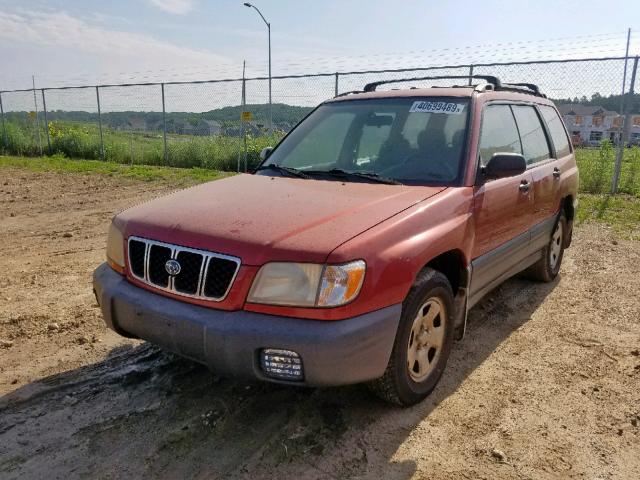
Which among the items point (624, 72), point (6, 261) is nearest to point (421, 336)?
point (6, 261)

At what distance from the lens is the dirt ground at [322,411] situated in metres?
2.50

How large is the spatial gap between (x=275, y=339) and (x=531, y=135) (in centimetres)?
316

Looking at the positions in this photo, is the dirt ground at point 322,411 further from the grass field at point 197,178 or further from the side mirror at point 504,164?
the grass field at point 197,178

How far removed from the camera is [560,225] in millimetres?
5223

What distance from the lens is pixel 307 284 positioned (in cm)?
240

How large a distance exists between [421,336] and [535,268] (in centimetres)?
258

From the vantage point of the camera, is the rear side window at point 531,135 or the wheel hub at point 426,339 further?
the rear side window at point 531,135

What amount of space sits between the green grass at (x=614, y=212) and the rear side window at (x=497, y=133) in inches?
156

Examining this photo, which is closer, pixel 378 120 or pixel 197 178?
pixel 378 120

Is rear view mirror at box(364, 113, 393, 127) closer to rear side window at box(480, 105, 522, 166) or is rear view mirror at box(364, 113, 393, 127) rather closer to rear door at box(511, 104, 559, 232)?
rear side window at box(480, 105, 522, 166)

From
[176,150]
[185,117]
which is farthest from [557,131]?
[176,150]

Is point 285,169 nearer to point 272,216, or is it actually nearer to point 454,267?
point 272,216

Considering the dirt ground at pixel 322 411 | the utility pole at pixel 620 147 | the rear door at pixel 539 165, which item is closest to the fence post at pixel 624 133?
the utility pole at pixel 620 147

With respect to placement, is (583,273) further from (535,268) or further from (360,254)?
(360,254)
